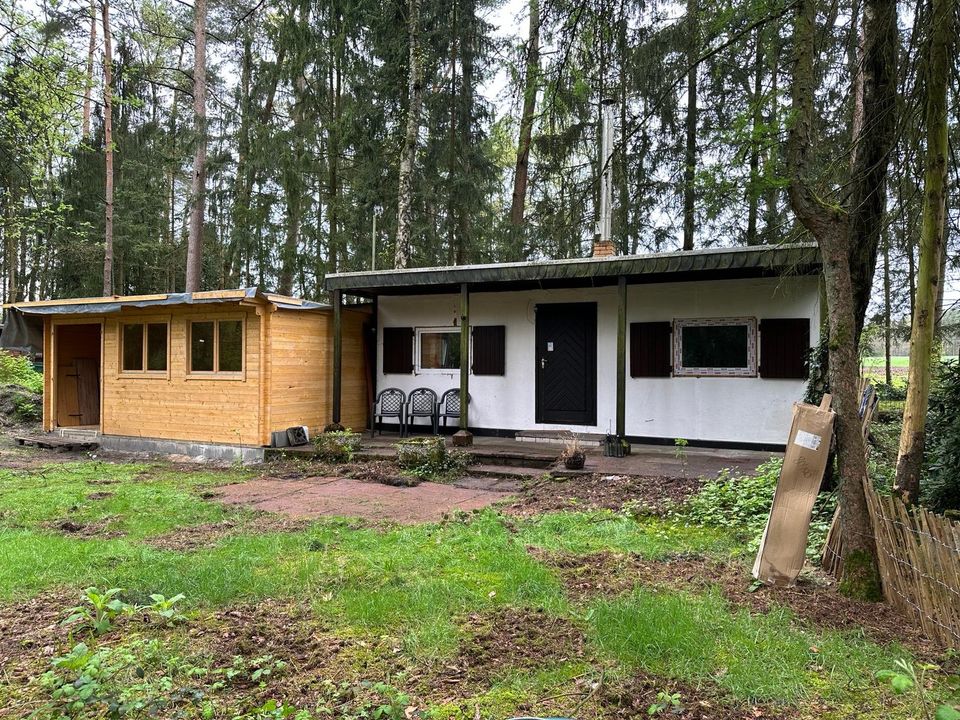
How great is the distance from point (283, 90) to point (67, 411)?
8737 millimetres

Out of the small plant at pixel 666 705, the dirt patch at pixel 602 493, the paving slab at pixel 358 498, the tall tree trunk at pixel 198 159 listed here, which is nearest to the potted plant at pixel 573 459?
the dirt patch at pixel 602 493

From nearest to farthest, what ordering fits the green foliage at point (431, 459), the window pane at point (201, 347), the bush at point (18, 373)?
1. the green foliage at point (431, 459)
2. the window pane at point (201, 347)
3. the bush at point (18, 373)

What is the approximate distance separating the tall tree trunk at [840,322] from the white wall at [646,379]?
15.7ft

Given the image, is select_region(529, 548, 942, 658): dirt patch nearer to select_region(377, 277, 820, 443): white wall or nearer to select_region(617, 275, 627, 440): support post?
select_region(617, 275, 627, 440): support post

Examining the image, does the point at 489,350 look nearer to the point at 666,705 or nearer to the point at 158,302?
the point at 158,302

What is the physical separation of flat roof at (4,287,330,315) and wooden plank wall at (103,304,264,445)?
1.35ft

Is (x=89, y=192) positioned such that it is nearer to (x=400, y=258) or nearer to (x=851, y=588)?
(x=400, y=258)

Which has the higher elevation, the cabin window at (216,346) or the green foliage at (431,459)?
the cabin window at (216,346)

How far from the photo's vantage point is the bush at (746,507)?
438cm

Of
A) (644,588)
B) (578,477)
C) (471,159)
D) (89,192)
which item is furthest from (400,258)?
(89,192)

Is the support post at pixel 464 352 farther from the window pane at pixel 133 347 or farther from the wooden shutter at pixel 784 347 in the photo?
the window pane at pixel 133 347

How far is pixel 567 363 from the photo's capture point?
9.49 m

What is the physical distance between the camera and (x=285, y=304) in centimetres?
897

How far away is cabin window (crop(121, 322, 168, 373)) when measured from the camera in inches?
385
